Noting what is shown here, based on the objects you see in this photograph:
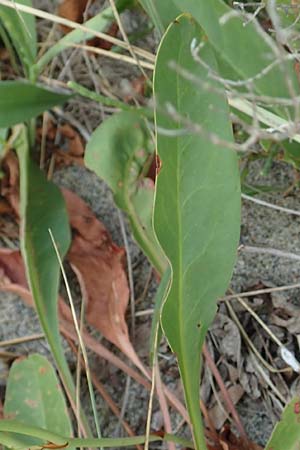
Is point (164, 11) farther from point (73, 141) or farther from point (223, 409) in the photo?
point (223, 409)

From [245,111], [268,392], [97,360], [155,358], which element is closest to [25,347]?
[97,360]

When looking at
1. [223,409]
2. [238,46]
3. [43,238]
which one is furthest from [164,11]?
[223,409]

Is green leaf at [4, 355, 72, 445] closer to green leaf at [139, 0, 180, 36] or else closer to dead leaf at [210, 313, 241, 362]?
dead leaf at [210, 313, 241, 362]

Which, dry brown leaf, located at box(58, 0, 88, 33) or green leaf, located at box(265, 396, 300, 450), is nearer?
green leaf, located at box(265, 396, 300, 450)

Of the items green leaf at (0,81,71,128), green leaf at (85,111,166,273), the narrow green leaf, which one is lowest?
the narrow green leaf

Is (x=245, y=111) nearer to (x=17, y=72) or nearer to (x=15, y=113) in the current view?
(x=15, y=113)

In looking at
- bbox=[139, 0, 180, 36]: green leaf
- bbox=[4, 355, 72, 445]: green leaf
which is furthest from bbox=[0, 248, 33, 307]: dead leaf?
bbox=[139, 0, 180, 36]: green leaf

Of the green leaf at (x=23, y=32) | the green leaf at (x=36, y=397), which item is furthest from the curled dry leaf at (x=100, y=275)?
the green leaf at (x=23, y=32)
